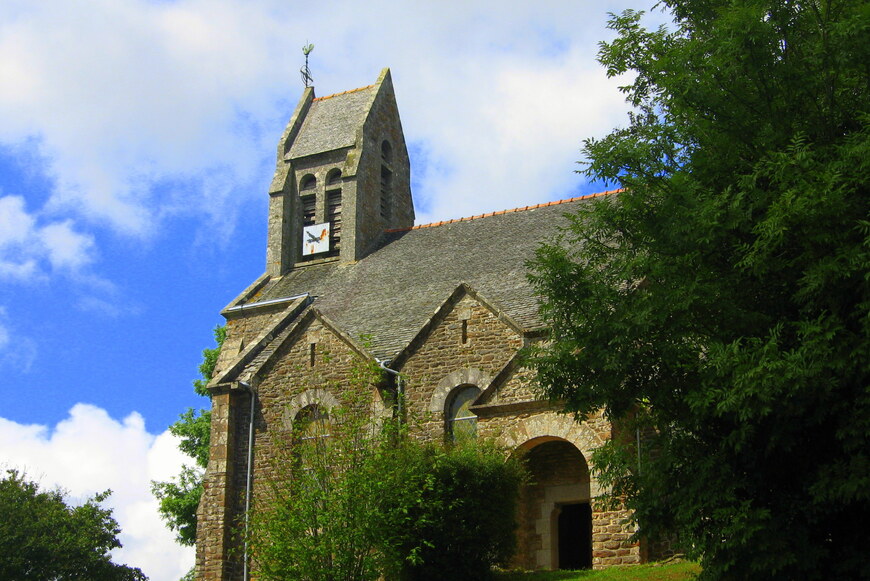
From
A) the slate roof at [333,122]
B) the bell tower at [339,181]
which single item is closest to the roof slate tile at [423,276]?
the bell tower at [339,181]

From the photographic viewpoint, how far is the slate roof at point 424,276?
27109 mm

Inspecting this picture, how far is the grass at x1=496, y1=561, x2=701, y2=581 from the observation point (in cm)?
1792

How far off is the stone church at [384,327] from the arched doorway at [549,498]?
3cm

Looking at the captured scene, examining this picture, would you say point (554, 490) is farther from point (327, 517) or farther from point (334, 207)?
point (334, 207)

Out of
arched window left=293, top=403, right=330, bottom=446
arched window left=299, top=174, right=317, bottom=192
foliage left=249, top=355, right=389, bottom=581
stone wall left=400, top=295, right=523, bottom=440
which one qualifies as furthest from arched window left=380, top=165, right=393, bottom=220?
foliage left=249, top=355, right=389, bottom=581

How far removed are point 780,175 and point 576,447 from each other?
9.83 m

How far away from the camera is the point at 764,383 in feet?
39.1

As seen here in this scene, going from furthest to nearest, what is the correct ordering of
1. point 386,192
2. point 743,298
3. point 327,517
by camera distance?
point 386,192
point 327,517
point 743,298

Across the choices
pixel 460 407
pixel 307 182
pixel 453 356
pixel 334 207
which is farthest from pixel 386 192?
pixel 460 407

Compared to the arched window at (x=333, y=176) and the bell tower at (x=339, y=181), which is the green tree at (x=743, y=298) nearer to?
the bell tower at (x=339, y=181)

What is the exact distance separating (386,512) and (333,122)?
21571 millimetres

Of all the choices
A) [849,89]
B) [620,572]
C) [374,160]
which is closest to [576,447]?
[620,572]

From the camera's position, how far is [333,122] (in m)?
37.9

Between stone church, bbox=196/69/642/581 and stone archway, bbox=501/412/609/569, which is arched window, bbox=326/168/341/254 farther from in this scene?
stone archway, bbox=501/412/609/569
